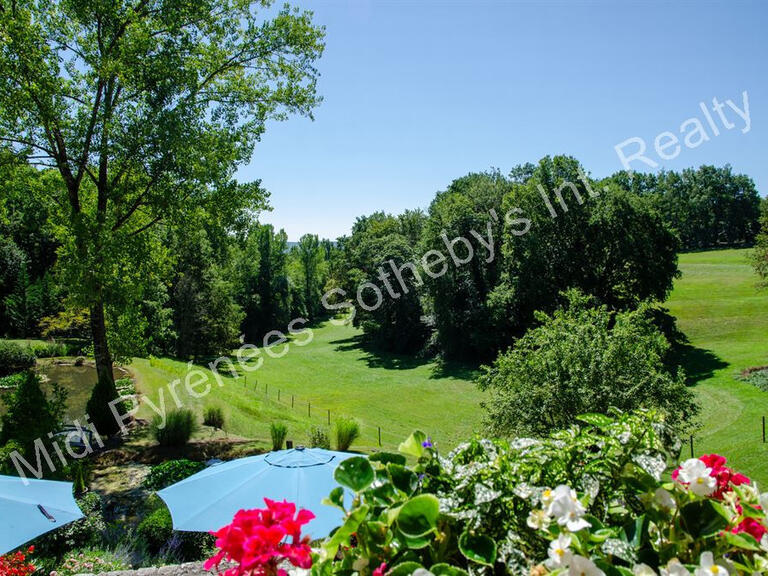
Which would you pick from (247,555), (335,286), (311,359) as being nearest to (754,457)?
(247,555)

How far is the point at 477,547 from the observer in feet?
4.56

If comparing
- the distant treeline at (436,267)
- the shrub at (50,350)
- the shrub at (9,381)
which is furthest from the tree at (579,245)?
the shrub at (9,381)

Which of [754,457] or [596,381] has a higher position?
[596,381]

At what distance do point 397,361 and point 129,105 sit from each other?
1148 inches

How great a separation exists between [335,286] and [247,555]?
195 feet

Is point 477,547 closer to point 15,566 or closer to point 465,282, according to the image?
point 15,566

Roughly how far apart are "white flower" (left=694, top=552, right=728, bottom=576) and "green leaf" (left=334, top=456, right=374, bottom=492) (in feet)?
2.74

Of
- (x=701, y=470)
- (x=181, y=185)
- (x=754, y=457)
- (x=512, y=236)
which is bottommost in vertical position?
(x=754, y=457)

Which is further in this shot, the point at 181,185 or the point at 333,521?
the point at 181,185

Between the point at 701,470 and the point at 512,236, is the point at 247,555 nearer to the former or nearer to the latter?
the point at 701,470

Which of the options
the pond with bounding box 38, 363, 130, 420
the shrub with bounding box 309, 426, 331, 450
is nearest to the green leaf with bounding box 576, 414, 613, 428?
the shrub with bounding box 309, 426, 331, 450

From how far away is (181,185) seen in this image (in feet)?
44.6

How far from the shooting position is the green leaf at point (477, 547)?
1.33m

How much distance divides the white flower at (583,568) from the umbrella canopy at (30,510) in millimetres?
7093
